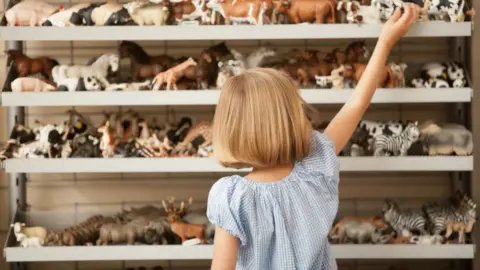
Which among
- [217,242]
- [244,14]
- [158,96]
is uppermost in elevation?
[244,14]

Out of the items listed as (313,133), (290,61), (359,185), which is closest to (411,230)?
(359,185)

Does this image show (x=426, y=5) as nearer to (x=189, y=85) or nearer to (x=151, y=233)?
(x=189, y=85)

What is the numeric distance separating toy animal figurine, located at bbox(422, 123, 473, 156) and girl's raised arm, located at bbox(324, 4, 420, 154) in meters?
0.64

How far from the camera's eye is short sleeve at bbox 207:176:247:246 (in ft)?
5.83

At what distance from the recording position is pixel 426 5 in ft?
9.90

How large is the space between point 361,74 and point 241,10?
52cm

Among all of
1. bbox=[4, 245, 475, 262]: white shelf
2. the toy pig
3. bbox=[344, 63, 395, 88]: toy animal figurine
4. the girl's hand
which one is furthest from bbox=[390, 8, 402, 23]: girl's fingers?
the toy pig

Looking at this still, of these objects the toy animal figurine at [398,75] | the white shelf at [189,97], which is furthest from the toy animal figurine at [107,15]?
the toy animal figurine at [398,75]

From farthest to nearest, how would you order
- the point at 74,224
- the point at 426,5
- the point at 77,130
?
the point at 74,224 → the point at 77,130 → the point at 426,5

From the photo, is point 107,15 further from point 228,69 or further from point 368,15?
point 368,15

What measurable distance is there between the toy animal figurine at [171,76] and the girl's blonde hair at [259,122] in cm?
132

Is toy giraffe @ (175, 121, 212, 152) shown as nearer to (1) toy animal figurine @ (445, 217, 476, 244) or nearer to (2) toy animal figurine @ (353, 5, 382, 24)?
(2) toy animal figurine @ (353, 5, 382, 24)

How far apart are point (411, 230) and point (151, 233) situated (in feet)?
3.32

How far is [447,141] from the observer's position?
3.12 metres
